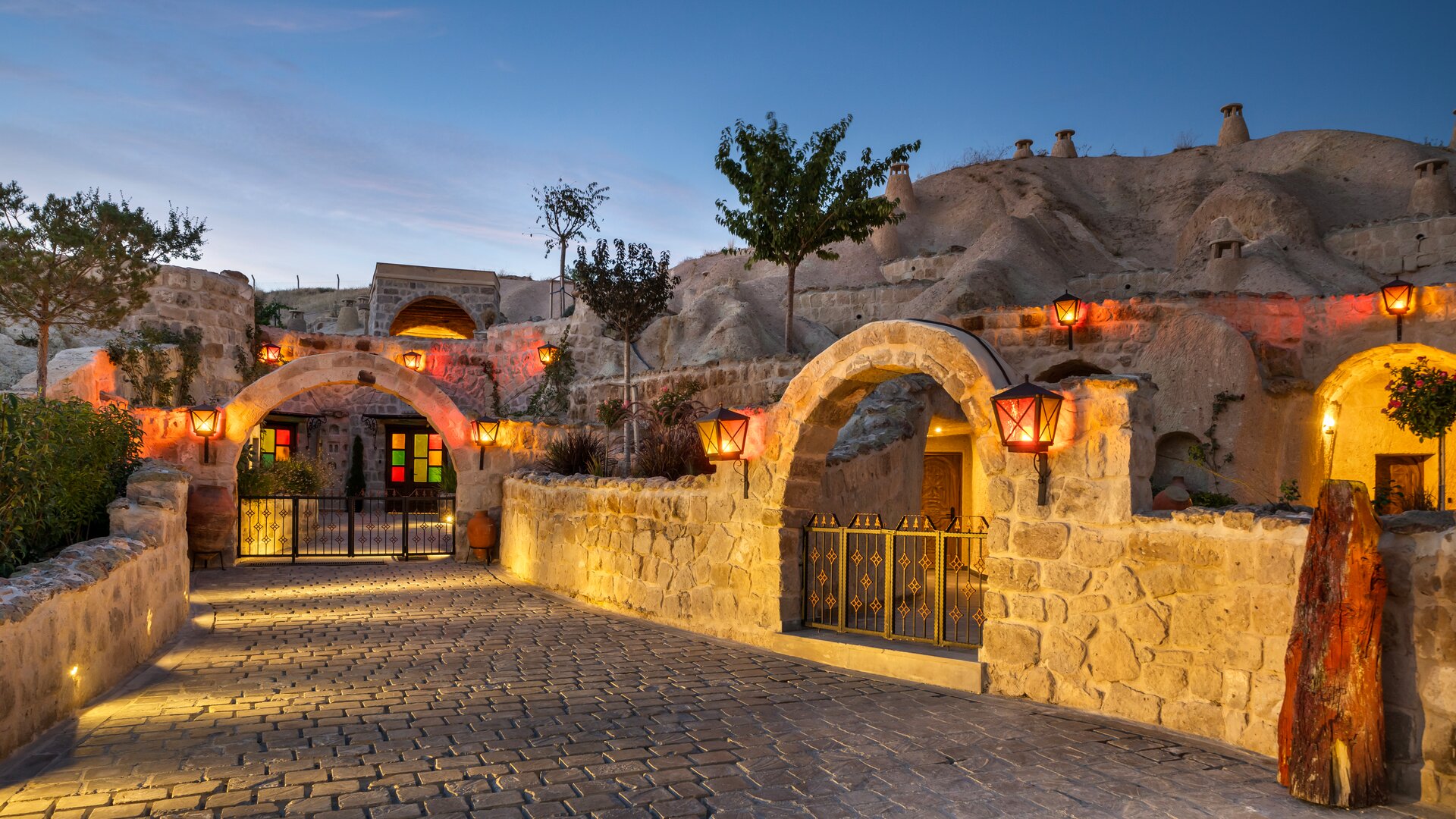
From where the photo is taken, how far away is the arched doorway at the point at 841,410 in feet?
21.2

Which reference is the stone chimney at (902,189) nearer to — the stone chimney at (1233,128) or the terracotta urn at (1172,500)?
the stone chimney at (1233,128)

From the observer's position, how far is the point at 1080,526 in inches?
227

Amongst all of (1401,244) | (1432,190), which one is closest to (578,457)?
(1401,244)

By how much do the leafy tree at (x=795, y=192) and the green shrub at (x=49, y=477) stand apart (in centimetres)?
1184

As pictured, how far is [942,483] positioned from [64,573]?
1169cm

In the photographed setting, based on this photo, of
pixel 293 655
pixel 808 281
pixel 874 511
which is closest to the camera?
pixel 293 655

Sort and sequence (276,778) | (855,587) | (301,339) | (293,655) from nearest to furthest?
(276,778) < (293,655) < (855,587) < (301,339)

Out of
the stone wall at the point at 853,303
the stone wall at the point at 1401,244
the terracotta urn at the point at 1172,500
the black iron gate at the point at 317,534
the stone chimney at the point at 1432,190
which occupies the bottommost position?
the black iron gate at the point at 317,534

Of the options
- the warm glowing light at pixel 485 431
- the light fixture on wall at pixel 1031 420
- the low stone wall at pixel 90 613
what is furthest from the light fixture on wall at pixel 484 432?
the light fixture on wall at pixel 1031 420

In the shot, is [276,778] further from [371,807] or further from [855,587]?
[855,587]

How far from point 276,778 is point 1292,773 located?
482 cm

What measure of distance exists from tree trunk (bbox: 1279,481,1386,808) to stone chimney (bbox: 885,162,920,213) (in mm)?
30140

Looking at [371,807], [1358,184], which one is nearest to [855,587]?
[371,807]

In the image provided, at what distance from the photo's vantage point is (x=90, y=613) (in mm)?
5789
